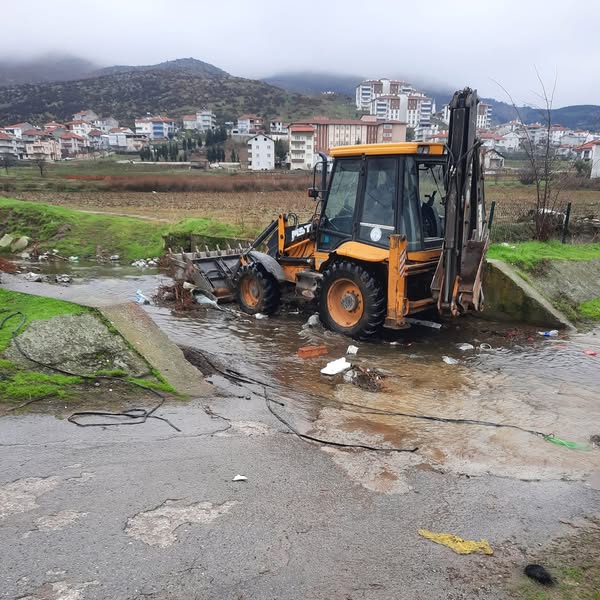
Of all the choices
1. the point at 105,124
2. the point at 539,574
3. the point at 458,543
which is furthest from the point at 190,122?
the point at 539,574

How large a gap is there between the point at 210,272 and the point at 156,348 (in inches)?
203

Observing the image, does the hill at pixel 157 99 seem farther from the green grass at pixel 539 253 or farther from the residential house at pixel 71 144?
the green grass at pixel 539 253

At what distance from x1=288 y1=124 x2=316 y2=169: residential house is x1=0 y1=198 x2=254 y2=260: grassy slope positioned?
6738 centimetres

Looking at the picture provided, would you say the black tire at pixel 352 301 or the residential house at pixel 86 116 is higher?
the residential house at pixel 86 116

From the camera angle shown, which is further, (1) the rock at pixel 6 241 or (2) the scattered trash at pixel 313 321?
(1) the rock at pixel 6 241

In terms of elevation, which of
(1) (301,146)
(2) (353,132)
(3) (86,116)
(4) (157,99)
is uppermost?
(4) (157,99)

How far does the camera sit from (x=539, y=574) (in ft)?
10.2

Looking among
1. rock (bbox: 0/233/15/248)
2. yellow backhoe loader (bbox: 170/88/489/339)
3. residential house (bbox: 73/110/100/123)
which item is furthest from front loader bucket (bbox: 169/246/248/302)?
residential house (bbox: 73/110/100/123)

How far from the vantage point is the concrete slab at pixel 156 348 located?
585 cm

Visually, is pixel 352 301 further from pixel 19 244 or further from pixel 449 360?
pixel 19 244

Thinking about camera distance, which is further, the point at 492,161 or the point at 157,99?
the point at 157,99

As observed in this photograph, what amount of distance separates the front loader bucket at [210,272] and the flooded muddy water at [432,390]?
818mm

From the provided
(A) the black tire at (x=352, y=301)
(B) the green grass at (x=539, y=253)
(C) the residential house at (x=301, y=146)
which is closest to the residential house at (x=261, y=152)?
(C) the residential house at (x=301, y=146)

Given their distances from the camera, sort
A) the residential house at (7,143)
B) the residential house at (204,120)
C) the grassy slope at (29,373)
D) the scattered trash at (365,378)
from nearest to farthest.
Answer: the grassy slope at (29,373) → the scattered trash at (365,378) → the residential house at (7,143) → the residential house at (204,120)
